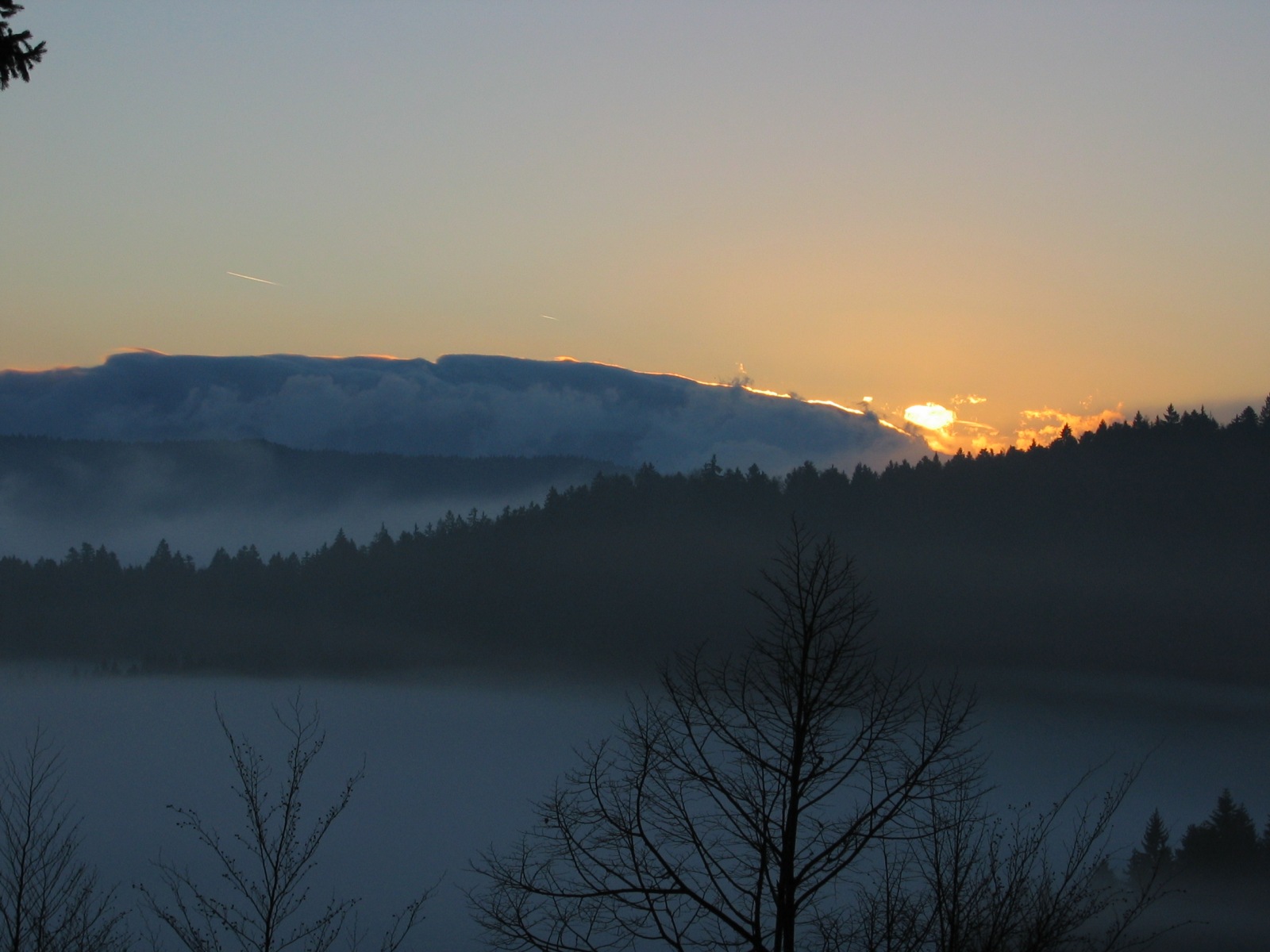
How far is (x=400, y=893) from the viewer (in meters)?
146

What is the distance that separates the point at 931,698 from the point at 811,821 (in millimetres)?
2912

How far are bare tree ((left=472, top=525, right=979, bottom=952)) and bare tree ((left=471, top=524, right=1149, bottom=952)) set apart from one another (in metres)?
0.03

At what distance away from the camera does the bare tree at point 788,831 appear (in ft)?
40.1

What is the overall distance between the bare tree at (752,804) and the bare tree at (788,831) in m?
0.03

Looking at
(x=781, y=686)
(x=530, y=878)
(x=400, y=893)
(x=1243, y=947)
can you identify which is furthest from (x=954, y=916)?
(x=400, y=893)

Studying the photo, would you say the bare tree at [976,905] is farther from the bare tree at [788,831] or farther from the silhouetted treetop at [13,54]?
the silhouetted treetop at [13,54]

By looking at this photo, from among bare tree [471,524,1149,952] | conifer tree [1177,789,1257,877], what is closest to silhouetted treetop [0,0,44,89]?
bare tree [471,524,1149,952]

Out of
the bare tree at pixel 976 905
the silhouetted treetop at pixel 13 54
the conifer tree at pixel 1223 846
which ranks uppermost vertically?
the silhouetted treetop at pixel 13 54

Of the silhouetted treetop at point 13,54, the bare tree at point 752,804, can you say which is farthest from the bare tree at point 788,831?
the silhouetted treetop at point 13,54

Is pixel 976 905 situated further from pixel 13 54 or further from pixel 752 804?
pixel 13 54

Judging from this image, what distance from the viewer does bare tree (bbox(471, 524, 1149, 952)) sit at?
12.2 m

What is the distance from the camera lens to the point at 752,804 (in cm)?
1237

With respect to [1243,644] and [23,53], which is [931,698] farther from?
[1243,644]

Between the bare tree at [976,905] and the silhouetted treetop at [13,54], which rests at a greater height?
the silhouetted treetop at [13,54]
